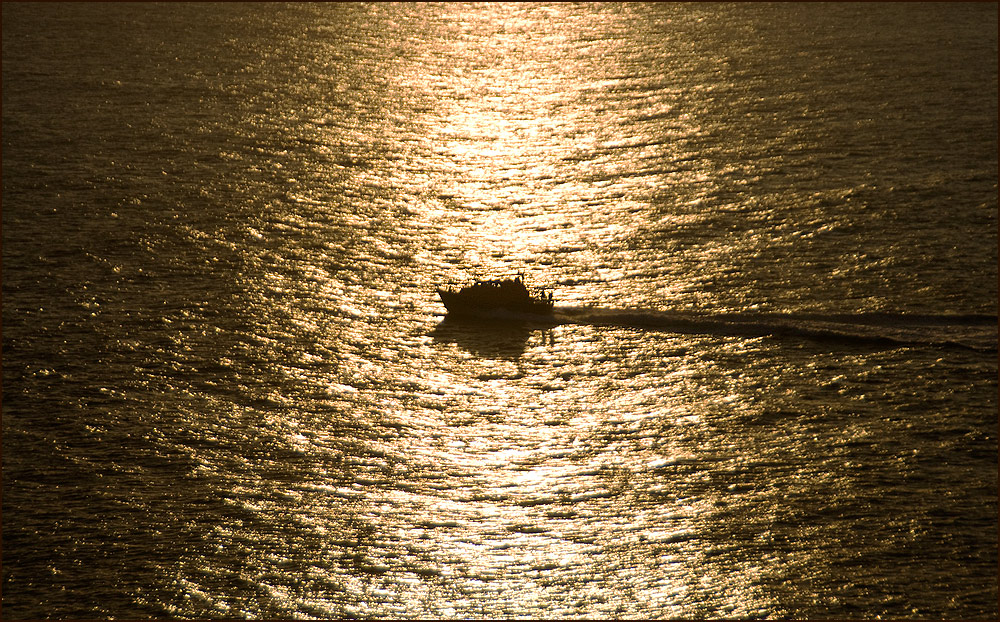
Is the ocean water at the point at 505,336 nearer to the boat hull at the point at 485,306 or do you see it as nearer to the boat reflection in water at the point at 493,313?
the boat reflection in water at the point at 493,313

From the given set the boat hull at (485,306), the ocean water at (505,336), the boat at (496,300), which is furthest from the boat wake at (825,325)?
the boat at (496,300)

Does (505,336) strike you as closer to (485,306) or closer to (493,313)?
(493,313)

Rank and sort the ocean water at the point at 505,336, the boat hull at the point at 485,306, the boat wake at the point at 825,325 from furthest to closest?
1. the boat hull at the point at 485,306
2. the boat wake at the point at 825,325
3. the ocean water at the point at 505,336

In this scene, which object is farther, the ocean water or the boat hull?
the boat hull

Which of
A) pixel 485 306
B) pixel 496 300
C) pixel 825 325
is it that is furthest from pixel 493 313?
pixel 825 325

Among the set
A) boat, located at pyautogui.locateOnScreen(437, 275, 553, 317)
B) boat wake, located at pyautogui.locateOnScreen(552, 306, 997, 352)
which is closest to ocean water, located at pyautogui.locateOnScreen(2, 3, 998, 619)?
boat wake, located at pyautogui.locateOnScreen(552, 306, 997, 352)

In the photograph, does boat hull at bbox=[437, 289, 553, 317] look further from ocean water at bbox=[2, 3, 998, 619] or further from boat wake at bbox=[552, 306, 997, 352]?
boat wake at bbox=[552, 306, 997, 352]
